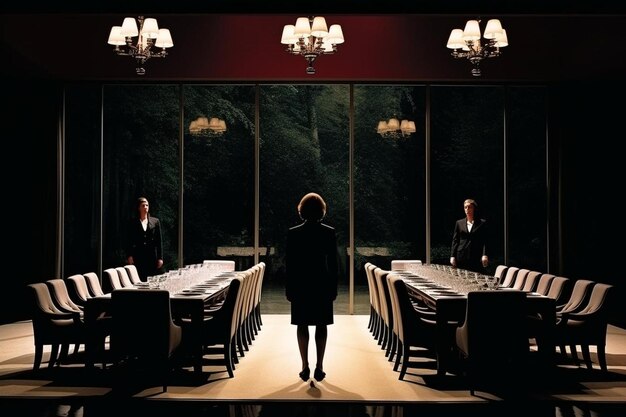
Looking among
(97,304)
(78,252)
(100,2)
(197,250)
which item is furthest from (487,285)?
(78,252)

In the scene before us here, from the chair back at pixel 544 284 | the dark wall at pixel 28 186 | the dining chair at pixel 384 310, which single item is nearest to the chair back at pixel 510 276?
the chair back at pixel 544 284

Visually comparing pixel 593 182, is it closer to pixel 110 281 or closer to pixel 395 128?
pixel 395 128

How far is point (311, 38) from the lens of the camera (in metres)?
8.84

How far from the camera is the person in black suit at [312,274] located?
256 inches

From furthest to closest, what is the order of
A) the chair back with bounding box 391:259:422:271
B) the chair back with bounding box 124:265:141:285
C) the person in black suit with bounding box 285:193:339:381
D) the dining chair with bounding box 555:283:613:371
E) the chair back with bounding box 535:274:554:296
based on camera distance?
1. the chair back with bounding box 391:259:422:271
2. the chair back with bounding box 124:265:141:285
3. the chair back with bounding box 535:274:554:296
4. the dining chair with bounding box 555:283:613:371
5. the person in black suit with bounding box 285:193:339:381

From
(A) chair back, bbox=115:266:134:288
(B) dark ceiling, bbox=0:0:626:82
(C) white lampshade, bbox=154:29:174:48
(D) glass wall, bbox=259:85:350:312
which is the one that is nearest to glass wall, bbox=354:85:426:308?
(D) glass wall, bbox=259:85:350:312

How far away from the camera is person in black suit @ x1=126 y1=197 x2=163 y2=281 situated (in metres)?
9.81

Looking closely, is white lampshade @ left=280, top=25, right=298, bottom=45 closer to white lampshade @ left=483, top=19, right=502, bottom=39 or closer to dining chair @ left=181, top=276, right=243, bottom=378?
white lampshade @ left=483, top=19, right=502, bottom=39

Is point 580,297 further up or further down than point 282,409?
further up

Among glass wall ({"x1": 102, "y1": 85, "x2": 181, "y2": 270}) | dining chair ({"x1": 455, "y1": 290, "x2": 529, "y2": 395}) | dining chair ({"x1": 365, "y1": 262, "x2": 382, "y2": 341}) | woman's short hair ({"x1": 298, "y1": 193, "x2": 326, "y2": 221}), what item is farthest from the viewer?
glass wall ({"x1": 102, "y1": 85, "x2": 181, "y2": 270})

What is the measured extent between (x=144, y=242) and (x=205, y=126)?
2.90m

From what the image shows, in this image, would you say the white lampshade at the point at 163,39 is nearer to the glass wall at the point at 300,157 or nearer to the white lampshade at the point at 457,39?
the glass wall at the point at 300,157

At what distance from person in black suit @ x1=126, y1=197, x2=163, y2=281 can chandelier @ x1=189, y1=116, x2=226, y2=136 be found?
2.48 metres

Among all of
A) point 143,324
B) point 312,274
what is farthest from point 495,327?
point 143,324
